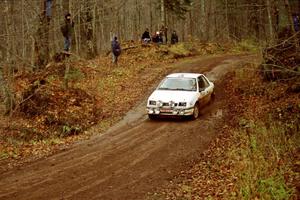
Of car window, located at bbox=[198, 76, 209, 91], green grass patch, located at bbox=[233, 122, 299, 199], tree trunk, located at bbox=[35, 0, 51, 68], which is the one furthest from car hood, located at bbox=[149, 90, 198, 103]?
tree trunk, located at bbox=[35, 0, 51, 68]

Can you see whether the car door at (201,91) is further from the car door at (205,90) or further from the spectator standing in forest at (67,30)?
the spectator standing in forest at (67,30)

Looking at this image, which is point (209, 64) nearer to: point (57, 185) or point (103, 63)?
point (103, 63)

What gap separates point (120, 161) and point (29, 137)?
4606 mm

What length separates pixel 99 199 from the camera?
10.0 meters

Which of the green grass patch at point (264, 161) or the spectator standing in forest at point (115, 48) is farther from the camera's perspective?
the spectator standing in forest at point (115, 48)

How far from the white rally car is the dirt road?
44cm

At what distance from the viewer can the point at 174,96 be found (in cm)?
1681

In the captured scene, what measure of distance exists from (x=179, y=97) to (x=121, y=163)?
16.5ft

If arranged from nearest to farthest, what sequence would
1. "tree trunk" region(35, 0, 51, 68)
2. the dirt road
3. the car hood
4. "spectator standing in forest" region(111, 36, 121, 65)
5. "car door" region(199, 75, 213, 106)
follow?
the dirt road → the car hood → "car door" region(199, 75, 213, 106) → "tree trunk" region(35, 0, 51, 68) → "spectator standing in forest" region(111, 36, 121, 65)

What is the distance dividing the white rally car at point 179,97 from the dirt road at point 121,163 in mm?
445

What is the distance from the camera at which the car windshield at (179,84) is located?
698 inches

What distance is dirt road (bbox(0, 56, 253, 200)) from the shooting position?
34.8 ft

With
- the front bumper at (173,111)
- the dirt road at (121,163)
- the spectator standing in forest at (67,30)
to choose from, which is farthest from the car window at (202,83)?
the spectator standing in forest at (67,30)

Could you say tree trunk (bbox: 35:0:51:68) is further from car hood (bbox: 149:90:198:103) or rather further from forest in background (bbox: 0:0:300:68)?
car hood (bbox: 149:90:198:103)
